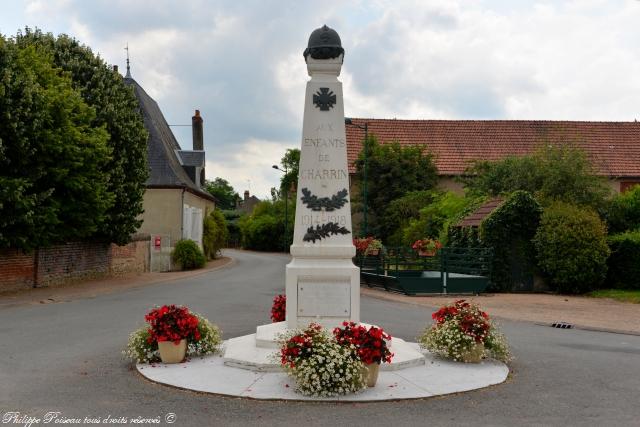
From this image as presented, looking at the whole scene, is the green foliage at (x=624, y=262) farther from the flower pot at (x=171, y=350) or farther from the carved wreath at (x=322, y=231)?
the flower pot at (x=171, y=350)

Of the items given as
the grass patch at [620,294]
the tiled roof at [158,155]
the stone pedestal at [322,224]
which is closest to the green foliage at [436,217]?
the grass patch at [620,294]

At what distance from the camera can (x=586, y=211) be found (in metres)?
22.7

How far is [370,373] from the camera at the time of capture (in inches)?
285

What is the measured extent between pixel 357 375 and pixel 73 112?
54.7 feet

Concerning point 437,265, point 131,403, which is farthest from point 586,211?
point 131,403

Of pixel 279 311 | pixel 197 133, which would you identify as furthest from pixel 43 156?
pixel 197 133

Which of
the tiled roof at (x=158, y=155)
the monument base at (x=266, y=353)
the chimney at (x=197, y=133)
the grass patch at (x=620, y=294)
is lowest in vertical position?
the grass patch at (x=620, y=294)

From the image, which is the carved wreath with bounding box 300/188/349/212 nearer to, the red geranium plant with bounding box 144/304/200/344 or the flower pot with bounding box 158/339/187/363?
the red geranium plant with bounding box 144/304/200/344

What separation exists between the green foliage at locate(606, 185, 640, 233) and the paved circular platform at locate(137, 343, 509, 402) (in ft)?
61.1

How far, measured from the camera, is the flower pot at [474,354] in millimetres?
8680

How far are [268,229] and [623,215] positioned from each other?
43870 mm

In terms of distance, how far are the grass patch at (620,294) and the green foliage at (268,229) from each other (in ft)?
134

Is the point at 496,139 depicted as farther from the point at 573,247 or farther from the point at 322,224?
the point at 322,224

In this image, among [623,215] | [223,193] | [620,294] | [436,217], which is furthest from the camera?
[223,193]
